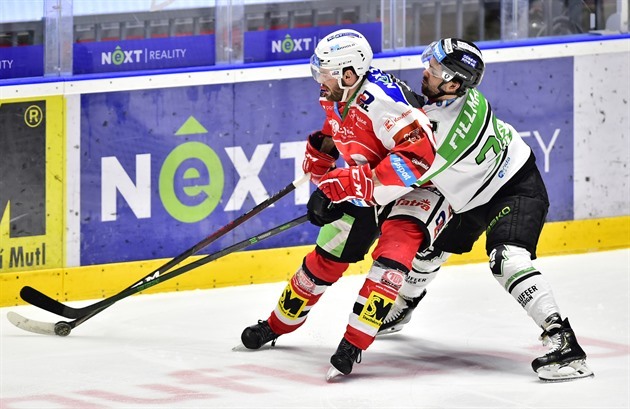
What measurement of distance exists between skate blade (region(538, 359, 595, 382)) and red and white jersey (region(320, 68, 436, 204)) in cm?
84

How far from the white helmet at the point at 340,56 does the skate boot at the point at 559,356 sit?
1.17 meters

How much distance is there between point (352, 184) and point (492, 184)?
614mm

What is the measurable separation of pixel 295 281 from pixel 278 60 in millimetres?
1844

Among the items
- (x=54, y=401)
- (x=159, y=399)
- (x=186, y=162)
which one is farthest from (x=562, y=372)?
(x=186, y=162)

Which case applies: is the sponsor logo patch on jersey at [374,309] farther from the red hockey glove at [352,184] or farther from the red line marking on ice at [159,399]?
the red line marking on ice at [159,399]

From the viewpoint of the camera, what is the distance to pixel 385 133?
5367 mm

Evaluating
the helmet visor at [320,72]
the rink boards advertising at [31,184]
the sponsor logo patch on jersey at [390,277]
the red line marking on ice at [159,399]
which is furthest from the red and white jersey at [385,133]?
the rink boards advertising at [31,184]

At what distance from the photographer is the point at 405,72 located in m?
7.44

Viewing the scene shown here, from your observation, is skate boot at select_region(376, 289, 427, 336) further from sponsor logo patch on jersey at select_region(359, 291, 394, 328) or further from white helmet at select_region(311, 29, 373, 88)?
white helmet at select_region(311, 29, 373, 88)

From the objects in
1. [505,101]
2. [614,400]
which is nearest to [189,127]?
[505,101]

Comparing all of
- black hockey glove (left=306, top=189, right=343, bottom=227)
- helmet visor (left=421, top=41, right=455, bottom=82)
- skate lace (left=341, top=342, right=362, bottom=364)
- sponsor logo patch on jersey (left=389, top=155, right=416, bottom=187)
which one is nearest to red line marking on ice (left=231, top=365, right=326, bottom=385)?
skate lace (left=341, top=342, right=362, bottom=364)

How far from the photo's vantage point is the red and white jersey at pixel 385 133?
5.29 m

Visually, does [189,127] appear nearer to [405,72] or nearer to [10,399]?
[405,72]

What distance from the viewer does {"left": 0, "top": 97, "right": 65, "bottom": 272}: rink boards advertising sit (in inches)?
260
